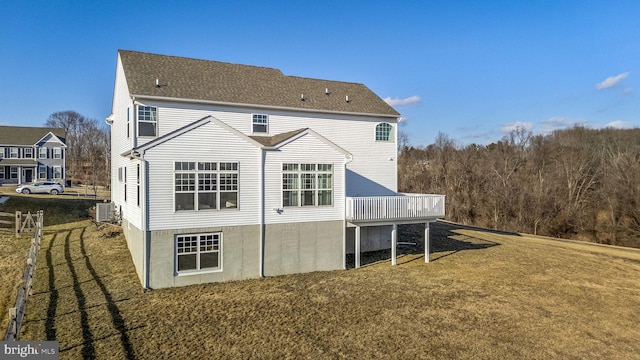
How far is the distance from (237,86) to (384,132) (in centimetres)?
788

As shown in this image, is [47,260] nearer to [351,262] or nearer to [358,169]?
[351,262]

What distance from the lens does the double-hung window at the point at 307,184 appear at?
1498 cm

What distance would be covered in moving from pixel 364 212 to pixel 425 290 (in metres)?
4.13

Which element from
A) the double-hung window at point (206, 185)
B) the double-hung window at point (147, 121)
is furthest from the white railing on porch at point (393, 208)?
the double-hung window at point (147, 121)

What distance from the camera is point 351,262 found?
1708 centimetres

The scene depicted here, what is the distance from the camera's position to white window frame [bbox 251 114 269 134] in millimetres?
17422

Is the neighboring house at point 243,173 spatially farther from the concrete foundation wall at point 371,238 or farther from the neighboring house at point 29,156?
the neighboring house at point 29,156

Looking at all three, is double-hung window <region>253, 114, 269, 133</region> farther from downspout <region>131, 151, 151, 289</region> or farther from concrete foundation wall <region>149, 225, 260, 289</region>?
downspout <region>131, 151, 151, 289</region>

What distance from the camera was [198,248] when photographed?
524 inches

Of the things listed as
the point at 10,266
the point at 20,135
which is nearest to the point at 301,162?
the point at 10,266

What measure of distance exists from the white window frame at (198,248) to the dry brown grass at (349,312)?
714 millimetres

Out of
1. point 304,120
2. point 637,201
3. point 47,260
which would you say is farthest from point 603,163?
point 47,260

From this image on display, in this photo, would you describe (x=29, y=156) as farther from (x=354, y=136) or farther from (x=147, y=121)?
(x=354, y=136)

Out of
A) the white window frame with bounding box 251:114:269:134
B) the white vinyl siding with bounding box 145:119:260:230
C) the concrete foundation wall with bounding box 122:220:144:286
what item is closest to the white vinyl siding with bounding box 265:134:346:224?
the white vinyl siding with bounding box 145:119:260:230
